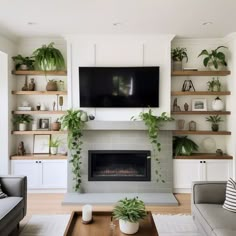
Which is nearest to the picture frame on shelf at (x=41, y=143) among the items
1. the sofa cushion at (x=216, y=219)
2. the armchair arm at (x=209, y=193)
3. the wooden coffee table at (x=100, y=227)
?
the wooden coffee table at (x=100, y=227)

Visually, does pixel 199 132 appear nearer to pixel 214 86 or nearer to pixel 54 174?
pixel 214 86

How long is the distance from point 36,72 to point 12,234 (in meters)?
2.84

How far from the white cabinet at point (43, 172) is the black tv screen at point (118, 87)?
1.23m

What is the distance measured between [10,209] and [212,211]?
2159mm

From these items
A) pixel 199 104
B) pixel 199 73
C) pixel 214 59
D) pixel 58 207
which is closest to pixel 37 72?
pixel 58 207

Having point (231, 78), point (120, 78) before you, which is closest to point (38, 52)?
point (120, 78)

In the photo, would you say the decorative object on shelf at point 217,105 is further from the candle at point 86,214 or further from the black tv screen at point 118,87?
the candle at point 86,214

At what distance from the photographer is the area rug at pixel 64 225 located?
3.31m

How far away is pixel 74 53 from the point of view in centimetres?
480

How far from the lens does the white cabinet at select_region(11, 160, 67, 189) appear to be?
4891 millimetres

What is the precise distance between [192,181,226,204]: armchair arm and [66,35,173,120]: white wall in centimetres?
183

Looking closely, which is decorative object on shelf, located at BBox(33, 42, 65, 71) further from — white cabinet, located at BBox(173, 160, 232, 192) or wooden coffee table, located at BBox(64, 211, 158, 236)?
wooden coffee table, located at BBox(64, 211, 158, 236)

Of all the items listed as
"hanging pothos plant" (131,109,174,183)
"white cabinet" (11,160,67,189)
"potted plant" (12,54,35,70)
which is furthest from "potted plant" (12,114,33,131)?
"hanging pothos plant" (131,109,174,183)

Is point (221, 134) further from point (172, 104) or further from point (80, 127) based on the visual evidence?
point (80, 127)
